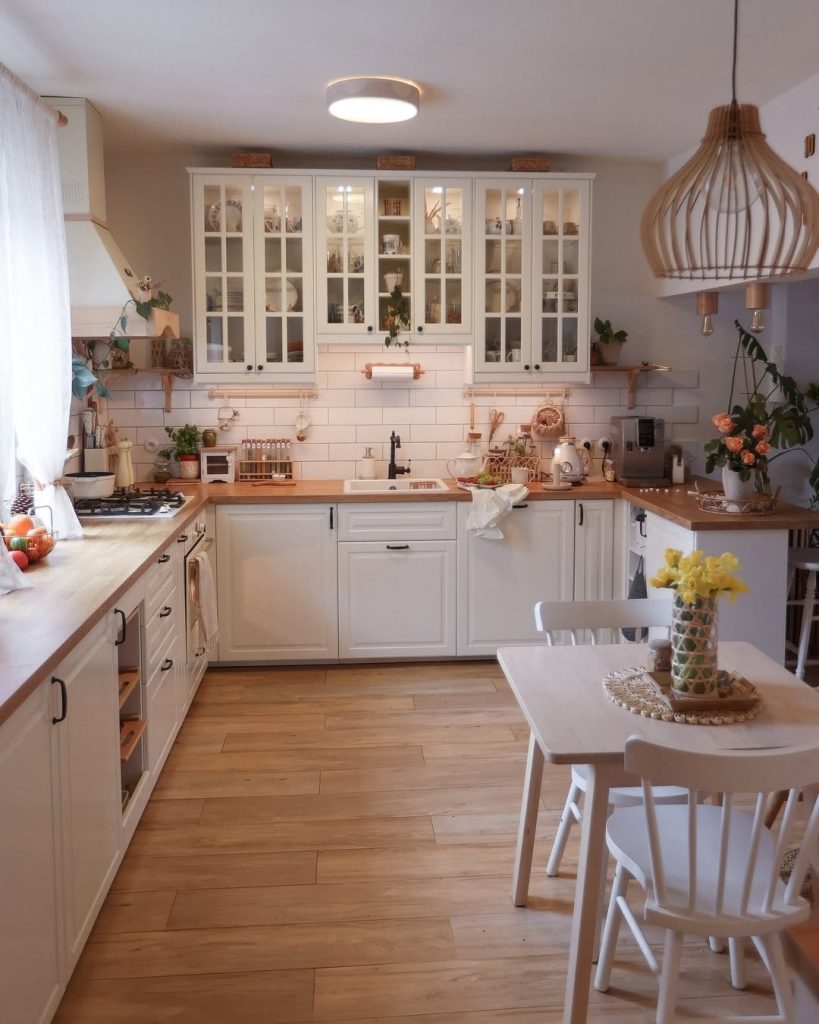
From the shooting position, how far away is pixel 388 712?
4414mm

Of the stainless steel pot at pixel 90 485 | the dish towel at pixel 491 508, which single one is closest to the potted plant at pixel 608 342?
the dish towel at pixel 491 508

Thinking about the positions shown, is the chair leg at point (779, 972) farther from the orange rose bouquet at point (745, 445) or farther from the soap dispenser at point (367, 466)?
the soap dispenser at point (367, 466)

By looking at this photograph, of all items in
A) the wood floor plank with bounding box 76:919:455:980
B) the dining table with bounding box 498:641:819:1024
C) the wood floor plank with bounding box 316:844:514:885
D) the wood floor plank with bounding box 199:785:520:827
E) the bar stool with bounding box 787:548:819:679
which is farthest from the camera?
the bar stool with bounding box 787:548:819:679

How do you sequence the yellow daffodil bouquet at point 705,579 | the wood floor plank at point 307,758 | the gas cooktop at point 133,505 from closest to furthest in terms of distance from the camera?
the yellow daffodil bouquet at point 705,579
the wood floor plank at point 307,758
the gas cooktop at point 133,505

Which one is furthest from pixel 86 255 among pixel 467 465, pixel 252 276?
pixel 467 465

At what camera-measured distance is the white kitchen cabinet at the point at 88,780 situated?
2367 mm

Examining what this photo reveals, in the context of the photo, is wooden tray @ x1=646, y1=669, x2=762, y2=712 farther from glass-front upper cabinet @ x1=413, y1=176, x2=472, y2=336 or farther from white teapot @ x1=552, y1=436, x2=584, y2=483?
glass-front upper cabinet @ x1=413, y1=176, x2=472, y2=336

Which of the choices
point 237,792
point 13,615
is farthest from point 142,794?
point 13,615

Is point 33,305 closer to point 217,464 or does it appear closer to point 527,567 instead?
point 217,464

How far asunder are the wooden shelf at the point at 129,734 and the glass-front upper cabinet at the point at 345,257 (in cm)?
243

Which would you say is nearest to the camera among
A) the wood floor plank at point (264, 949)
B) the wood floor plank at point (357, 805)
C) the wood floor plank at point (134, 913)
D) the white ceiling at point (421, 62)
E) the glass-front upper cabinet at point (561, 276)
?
the wood floor plank at point (264, 949)

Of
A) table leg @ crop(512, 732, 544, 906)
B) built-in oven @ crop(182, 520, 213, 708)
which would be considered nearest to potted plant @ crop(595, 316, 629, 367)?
built-in oven @ crop(182, 520, 213, 708)

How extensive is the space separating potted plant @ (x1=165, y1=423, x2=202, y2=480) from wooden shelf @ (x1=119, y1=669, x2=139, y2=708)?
6.83 feet

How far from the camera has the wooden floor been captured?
2.43m
